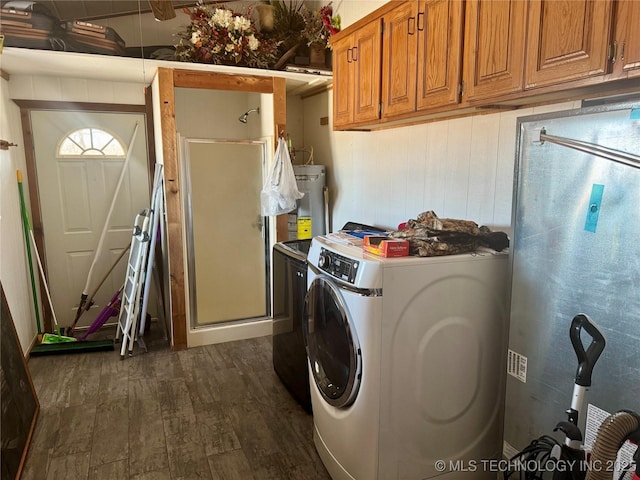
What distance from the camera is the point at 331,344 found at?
1.88m

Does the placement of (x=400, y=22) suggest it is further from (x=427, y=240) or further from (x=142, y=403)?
(x=142, y=403)

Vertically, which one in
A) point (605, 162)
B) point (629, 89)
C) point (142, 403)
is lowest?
point (142, 403)

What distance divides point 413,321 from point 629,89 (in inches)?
41.6

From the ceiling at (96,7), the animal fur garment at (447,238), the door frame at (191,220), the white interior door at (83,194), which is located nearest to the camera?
the animal fur garment at (447,238)

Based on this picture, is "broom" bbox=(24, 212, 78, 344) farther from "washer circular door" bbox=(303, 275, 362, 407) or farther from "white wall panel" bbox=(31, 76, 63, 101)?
"washer circular door" bbox=(303, 275, 362, 407)

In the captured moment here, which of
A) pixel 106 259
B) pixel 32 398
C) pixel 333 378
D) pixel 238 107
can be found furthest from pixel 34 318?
pixel 333 378

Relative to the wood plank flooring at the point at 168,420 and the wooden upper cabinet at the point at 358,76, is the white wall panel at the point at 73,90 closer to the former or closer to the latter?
the wooden upper cabinet at the point at 358,76

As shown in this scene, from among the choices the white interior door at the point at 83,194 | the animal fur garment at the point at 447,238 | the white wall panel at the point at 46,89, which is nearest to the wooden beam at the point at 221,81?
the white interior door at the point at 83,194

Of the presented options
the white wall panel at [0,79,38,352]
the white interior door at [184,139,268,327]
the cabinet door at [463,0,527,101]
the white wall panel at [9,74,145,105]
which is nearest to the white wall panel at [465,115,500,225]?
the cabinet door at [463,0,527,101]

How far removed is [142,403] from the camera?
260 centimetres

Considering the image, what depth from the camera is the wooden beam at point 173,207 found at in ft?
10.1

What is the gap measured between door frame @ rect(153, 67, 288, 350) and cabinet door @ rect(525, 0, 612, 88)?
2217 mm

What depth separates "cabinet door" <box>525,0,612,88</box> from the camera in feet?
4.21

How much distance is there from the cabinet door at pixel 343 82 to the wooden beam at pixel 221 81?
693 millimetres
